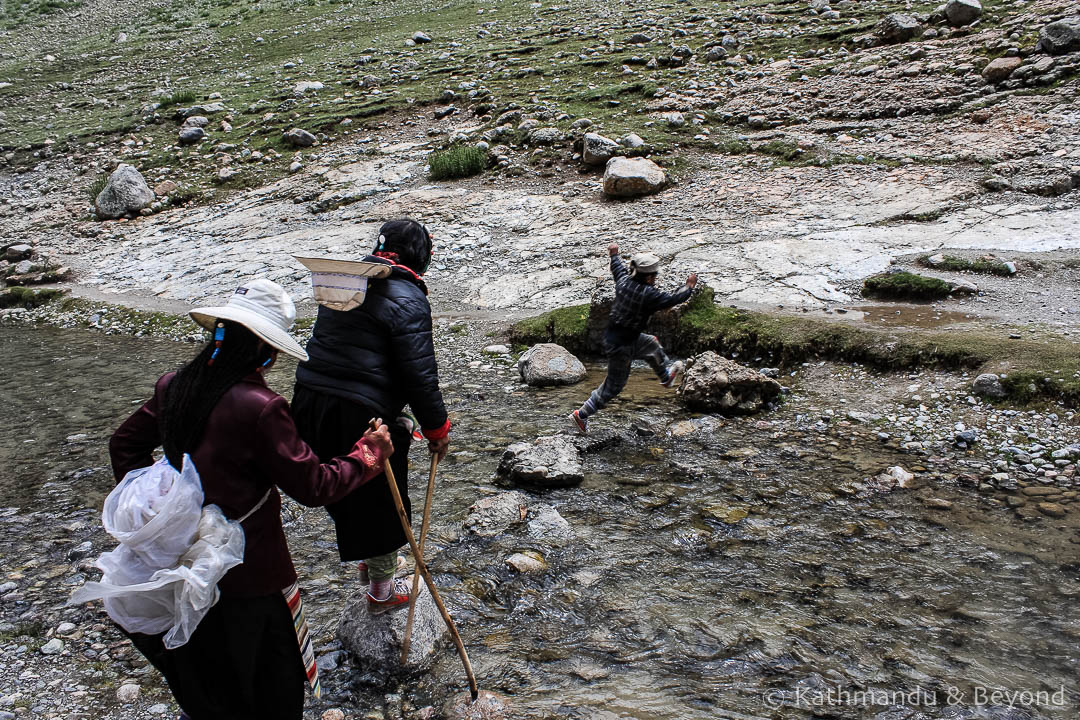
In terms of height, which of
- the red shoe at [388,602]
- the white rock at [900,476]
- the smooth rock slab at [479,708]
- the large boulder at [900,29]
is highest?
the large boulder at [900,29]

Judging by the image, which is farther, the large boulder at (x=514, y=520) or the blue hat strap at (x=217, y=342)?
the large boulder at (x=514, y=520)

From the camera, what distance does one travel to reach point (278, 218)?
1581 cm

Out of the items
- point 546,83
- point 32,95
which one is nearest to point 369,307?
point 546,83

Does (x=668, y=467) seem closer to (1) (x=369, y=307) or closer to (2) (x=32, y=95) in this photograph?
(1) (x=369, y=307)

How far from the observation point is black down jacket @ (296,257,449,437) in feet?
11.5

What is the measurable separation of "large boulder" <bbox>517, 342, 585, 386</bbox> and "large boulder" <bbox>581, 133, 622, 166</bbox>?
752 cm

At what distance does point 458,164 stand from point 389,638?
1378 cm

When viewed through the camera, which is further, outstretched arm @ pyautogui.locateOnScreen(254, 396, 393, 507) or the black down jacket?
the black down jacket

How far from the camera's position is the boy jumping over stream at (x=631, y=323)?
22.3 ft

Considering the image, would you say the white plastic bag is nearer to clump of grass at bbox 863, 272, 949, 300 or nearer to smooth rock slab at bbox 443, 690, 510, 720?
smooth rock slab at bbox 443, 690, 510, 720

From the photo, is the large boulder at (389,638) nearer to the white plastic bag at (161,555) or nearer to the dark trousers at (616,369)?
the white plastic bag at (161,555)

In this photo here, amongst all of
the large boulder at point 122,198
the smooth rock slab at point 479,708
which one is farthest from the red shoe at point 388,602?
the large boulder at point 122,198

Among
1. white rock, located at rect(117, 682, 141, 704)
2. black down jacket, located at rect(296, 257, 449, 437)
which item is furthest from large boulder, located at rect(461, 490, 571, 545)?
white rock, located at rect(117, 682, 141, 704)

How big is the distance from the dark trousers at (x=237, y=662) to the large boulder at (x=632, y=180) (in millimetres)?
12092
